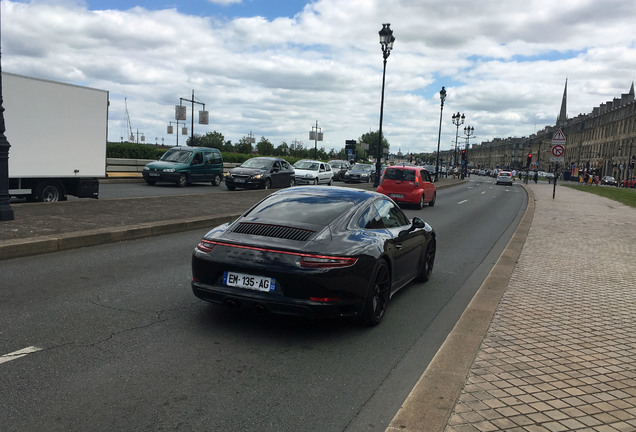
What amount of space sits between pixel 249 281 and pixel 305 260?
1.78 ft

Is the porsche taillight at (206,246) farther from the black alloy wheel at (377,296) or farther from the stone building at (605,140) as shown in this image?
the stone building at (605,140)

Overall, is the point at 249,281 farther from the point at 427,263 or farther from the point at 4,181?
the point at 4,181

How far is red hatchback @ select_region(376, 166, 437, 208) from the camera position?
19.8 metres

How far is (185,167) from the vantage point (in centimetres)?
2511

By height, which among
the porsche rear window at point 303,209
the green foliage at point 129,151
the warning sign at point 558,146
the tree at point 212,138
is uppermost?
the tree at point 212,138

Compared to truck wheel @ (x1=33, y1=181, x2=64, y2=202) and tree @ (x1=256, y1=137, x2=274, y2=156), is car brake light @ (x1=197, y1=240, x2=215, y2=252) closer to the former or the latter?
truck wheel @ (x1=33, y1=181, x2=64, y2=202)

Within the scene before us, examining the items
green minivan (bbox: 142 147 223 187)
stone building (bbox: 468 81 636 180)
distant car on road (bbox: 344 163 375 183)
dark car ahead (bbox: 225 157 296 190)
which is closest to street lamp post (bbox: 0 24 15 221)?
dark car ahead (bbox: 225 157 296 190)

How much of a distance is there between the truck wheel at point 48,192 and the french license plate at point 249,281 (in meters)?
11.3

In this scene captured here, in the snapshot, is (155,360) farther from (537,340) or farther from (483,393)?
(537,340)

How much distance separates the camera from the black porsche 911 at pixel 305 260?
14.9 feet

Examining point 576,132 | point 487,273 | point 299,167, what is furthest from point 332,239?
point 576,132

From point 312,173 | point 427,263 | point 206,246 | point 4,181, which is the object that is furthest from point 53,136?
point 312,173

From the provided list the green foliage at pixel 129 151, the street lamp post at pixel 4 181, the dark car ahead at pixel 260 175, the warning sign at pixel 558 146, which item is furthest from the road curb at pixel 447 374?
the green foliage at pixel 129 151

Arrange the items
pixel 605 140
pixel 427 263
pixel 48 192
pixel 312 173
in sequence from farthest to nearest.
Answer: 1. pixel 605 140
2. pixel 312 173
3. pixel 48 192
4. pixel 427 263
